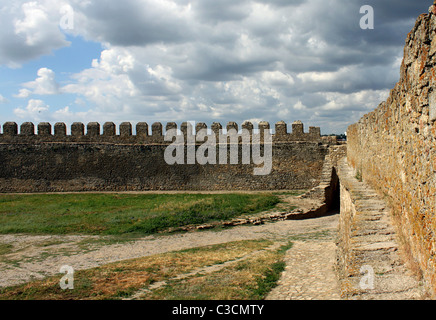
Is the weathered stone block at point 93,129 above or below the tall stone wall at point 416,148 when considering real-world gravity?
above

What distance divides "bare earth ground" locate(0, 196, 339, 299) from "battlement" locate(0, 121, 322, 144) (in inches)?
241

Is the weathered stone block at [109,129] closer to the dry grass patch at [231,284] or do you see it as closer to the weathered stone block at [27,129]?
the weathered stone block at [27,129]

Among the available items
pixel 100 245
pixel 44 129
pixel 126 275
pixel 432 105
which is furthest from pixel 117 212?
pixel 432 105

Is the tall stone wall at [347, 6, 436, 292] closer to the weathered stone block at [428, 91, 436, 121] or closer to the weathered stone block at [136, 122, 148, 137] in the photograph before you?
the weathered stone block at [428, 91, 436, 121]

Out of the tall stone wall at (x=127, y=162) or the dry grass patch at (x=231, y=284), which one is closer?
the dry grass patch at (x=231, y=284)

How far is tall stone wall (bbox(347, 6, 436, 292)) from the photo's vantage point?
255 cm

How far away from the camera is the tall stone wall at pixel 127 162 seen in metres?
17.7

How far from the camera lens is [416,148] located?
298 centimetres

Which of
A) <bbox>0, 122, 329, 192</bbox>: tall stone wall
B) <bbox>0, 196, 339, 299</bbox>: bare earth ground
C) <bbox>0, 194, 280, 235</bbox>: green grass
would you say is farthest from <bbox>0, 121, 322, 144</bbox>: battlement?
<bbox>0, 196, 339, 299</bbox>: bare earth ground

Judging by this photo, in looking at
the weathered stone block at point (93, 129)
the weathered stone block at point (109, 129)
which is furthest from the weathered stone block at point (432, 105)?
→ the weathered stone block at point (93, 129)

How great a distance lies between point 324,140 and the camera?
17.6m

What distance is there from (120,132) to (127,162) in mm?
1501
